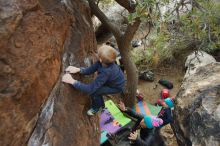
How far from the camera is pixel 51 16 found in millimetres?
5266

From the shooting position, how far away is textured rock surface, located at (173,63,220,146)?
7.03 m

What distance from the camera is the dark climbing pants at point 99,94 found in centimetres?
582

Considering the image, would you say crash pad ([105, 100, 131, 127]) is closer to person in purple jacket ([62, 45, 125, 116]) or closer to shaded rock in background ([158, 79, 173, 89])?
person in purple jacket ([62, 45, 125, 116])

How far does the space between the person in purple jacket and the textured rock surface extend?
7.00 feet

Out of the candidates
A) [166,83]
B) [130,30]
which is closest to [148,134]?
[130,30]

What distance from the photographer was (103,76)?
5.59 m

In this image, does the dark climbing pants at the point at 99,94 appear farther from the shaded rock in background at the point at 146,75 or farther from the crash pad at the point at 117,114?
the shaded rock in background at the point at 146,75

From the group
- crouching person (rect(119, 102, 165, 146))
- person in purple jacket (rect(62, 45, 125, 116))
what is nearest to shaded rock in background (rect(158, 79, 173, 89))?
crouching person (rect(119, 102, 165, 146))

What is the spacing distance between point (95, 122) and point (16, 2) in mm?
2812

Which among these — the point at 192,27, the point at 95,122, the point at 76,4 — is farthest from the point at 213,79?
the point at 76,4

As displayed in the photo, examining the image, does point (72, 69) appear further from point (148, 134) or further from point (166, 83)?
point (166, 83)

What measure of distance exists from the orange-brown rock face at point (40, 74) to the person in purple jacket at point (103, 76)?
18cm

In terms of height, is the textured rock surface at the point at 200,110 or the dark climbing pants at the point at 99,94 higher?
the dark climbing pants at the point at 99,94

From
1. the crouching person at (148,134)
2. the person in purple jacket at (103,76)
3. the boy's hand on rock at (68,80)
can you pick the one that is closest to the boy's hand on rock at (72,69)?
the person in purple jacket at (103,76)
